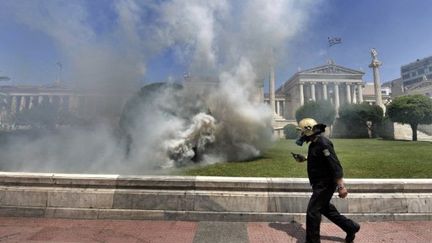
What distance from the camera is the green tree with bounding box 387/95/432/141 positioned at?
37500 mm

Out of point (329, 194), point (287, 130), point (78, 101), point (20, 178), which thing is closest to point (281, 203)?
point (329, 194)

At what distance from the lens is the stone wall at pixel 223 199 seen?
5449mm

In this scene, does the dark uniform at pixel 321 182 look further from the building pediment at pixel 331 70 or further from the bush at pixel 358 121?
the building pediment at pixel 331 70

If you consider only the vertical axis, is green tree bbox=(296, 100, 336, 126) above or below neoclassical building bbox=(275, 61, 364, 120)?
below

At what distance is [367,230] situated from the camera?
4.99 metres

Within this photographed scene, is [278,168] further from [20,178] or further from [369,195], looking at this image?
[20,178]

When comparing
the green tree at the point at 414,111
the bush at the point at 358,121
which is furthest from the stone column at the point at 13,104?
the bush at the point at 358,121

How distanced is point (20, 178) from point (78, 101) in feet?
41.0

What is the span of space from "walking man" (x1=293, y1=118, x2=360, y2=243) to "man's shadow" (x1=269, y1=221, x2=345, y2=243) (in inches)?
13.2

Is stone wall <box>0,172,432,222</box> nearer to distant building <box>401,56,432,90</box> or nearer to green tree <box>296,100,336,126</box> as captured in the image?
green tree <box>296,100,336,126</box>

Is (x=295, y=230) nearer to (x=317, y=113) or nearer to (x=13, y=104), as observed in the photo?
(x=13, y=104)

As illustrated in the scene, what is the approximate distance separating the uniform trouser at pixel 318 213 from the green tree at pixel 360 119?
163ft

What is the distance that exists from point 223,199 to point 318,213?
69.5 inches

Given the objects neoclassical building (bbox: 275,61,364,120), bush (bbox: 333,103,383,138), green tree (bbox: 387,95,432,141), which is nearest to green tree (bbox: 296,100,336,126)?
bush (bbox: 333,103,383,138)
